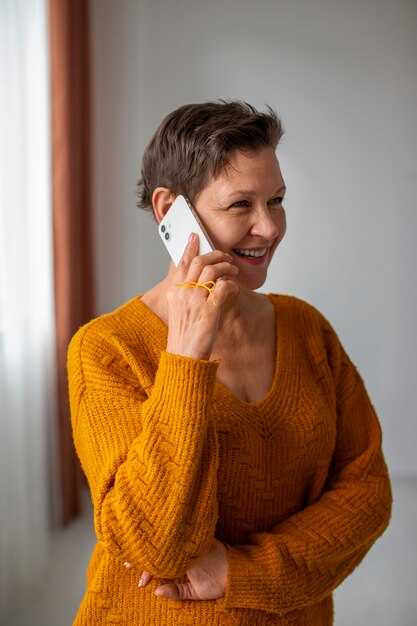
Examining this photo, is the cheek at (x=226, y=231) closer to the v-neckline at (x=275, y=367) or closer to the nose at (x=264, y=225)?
the nose at (x=264, y=225)

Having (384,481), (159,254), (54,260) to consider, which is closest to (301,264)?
(159,254)

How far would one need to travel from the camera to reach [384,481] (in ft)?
4.46

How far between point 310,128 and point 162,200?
2449 mm

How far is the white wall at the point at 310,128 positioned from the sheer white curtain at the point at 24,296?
31.0 inches

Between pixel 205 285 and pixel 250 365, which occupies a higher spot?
pixel 205 285

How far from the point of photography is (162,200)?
4.23 feet

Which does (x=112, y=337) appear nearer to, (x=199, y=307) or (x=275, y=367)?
(x=199, y=307)

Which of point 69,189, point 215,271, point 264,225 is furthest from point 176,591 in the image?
point 69,189

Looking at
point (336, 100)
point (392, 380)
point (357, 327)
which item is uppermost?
point (336, 100)

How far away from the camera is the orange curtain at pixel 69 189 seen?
8.87 ft

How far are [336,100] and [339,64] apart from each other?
0.18 metres

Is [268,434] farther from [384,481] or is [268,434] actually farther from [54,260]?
[54,260]

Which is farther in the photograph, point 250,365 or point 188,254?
point 250,365

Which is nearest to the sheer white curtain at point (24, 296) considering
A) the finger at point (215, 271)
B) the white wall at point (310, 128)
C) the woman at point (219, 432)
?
the white wall at point (310, 128)
